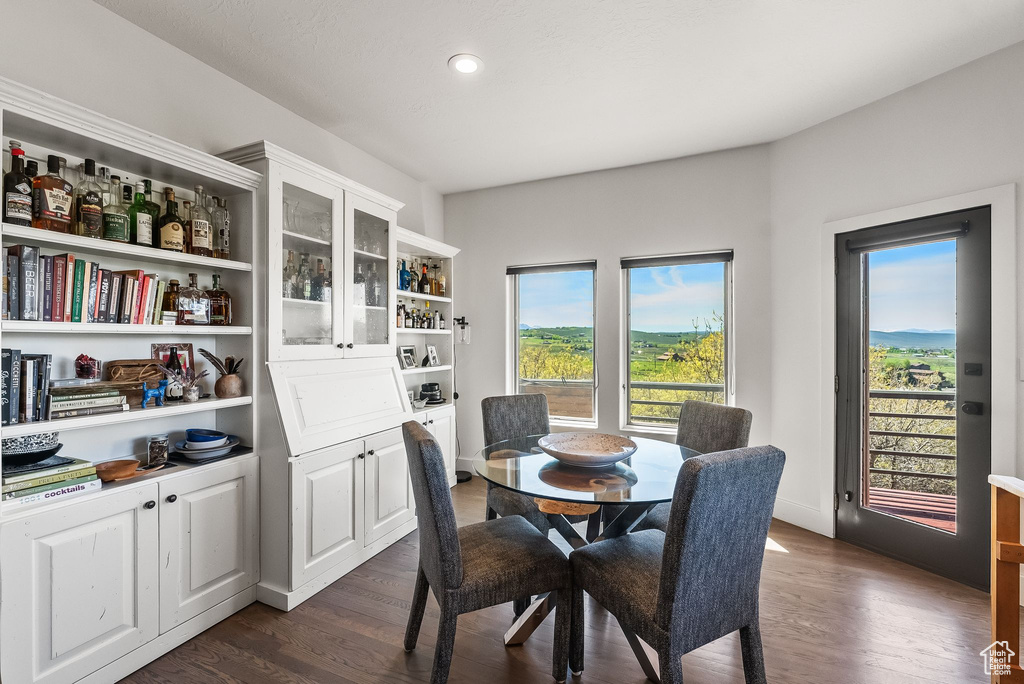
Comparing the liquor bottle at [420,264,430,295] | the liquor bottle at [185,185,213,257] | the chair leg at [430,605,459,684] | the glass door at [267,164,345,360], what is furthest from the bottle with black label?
the liquor bottle at [420,264,430,295]

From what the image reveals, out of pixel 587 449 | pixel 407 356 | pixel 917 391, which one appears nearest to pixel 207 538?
pixel 587 449

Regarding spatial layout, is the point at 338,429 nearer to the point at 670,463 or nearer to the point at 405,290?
the point at 405,290

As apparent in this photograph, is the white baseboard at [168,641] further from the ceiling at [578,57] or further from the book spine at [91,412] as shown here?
the ceiling at [578,57]

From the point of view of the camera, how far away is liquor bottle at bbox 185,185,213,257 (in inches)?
85.3

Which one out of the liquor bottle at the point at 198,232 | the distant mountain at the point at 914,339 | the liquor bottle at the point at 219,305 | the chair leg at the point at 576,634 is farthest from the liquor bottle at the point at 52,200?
the distant mountain at the point at 914,339

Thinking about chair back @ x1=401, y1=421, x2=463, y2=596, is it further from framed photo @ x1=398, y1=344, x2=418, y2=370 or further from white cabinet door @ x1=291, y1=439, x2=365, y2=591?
framed photo @ x1=398, y1=344, x2=418, y2=370

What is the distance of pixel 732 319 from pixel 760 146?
1.28 metres

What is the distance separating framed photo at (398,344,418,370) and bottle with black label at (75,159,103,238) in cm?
203

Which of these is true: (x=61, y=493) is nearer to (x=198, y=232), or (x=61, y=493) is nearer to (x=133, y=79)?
(x=198, y=232)

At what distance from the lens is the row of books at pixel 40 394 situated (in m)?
1.55

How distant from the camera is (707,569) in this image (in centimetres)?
139

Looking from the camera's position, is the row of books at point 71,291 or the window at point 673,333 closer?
the row of books at point 71,291

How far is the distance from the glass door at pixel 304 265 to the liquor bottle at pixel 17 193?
0.84 meters

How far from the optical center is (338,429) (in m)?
2.54
